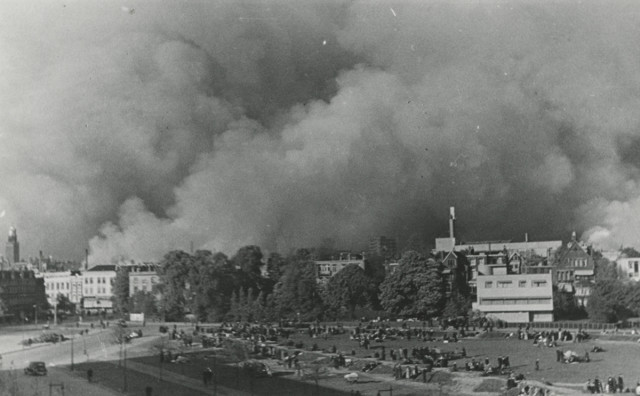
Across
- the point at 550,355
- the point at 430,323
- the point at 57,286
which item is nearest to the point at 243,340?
the point at 430,323

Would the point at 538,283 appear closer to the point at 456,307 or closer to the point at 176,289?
the point at 456,307

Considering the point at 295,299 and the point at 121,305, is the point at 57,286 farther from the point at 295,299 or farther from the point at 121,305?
the point at 295,299

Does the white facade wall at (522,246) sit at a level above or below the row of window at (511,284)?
above

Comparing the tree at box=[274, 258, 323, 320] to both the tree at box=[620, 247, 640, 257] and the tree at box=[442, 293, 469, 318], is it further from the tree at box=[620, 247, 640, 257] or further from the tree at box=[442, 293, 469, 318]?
the tree at box=[620, 247, 640, 257]

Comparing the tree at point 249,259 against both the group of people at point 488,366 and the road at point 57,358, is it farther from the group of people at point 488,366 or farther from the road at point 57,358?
the group of people at point 488,366

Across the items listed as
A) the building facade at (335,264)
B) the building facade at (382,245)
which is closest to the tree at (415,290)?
the building facade at (335,264)

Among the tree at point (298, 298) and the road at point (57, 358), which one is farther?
the tree at point (298, 298)

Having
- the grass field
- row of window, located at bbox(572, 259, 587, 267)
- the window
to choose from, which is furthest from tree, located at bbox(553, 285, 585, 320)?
the grass field
